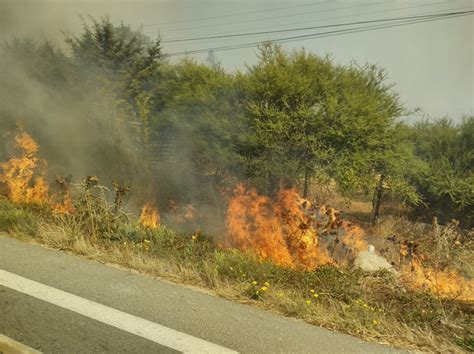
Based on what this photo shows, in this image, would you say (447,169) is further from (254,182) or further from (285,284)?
(285,284)

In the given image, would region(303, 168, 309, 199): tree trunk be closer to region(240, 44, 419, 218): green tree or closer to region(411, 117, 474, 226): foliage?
region(240, 44, 419, 218): green tree

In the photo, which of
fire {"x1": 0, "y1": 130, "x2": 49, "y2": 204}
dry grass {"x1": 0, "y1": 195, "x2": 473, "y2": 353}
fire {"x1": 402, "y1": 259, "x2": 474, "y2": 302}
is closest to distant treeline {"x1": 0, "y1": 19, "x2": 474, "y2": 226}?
fire {"x1": 0, "y1": 130, "x2": 49, "y2": 204}

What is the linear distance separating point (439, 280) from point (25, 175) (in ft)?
28.3

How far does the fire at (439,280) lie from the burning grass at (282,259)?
0.11 ft

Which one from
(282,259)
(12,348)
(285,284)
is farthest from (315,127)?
(12,348)

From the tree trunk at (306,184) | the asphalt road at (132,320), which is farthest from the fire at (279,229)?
the asphalt road at (132,320)

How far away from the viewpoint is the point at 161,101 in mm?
13391

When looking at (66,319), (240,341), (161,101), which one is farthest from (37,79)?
(240,341)

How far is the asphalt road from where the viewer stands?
2.98 meters

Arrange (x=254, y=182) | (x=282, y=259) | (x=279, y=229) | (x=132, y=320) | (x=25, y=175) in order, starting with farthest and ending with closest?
1. (x=254, y=182)
2. (x=25, y=175)
3. (x=279, y=229)
4. (x=282, y=259)
5. (x=132, y=320)

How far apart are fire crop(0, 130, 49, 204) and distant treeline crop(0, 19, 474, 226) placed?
71 centimetres

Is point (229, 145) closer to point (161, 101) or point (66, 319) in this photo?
point (161, 101)

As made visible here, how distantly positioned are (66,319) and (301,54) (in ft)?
27.2

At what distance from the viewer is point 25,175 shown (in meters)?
8.68
